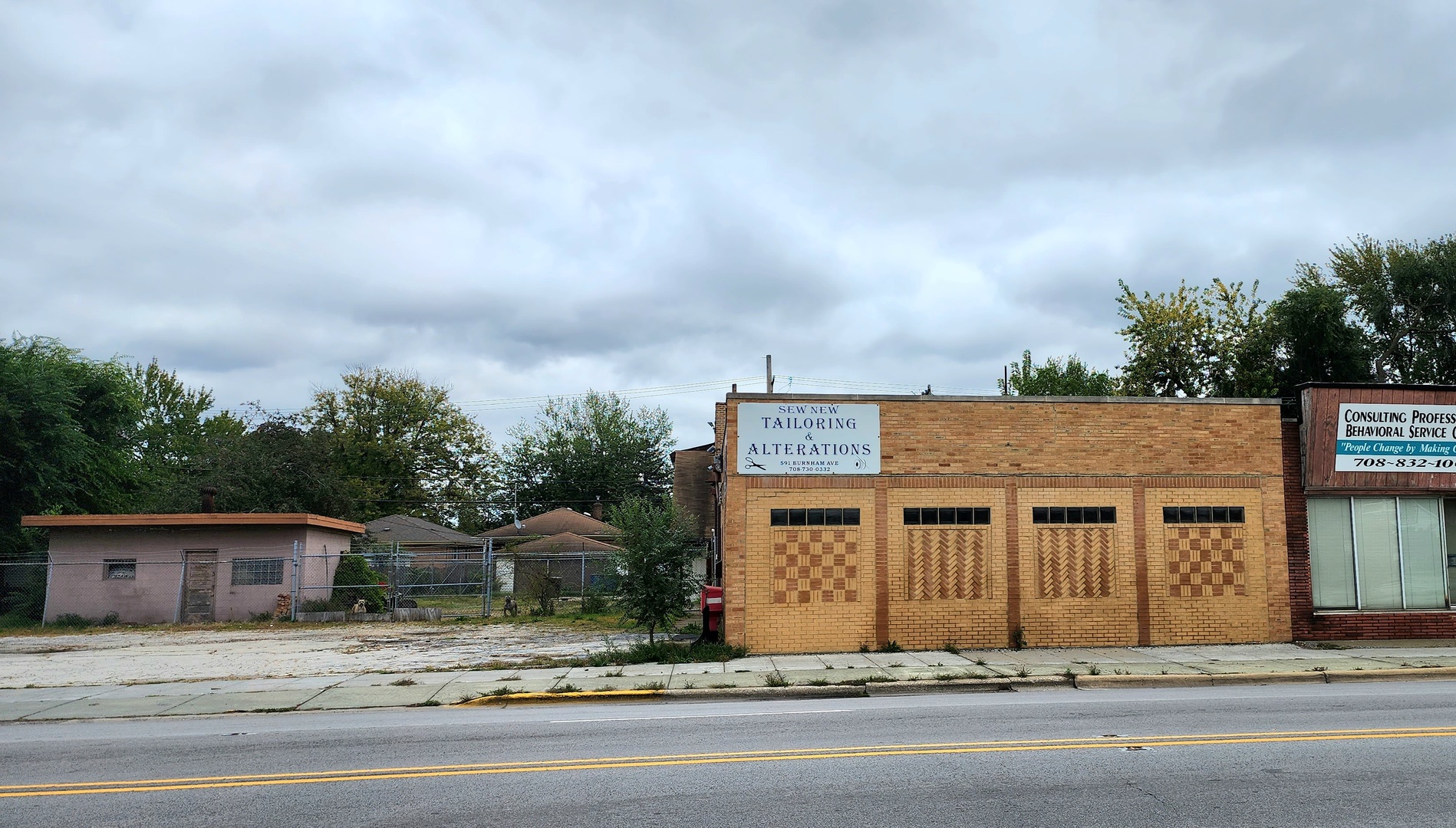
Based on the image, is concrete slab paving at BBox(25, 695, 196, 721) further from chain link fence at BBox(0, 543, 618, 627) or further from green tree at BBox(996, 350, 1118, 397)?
green tree at BBox(996, 350, 1118, 397)

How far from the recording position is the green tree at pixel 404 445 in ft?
210

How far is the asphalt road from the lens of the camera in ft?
23.7

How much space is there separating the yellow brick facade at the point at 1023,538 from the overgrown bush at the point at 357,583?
15.2 m

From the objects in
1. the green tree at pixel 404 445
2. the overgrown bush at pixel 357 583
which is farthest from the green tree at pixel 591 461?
the overgrown bush at pixel 357 583

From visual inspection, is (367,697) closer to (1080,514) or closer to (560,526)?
(1080,514)

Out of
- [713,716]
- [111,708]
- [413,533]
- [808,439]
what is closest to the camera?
[713,716]

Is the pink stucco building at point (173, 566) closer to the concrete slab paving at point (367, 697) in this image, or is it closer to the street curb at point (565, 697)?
the concrete slab paving at point (367, 697)

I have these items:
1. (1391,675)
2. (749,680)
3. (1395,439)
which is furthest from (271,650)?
(1395,439)

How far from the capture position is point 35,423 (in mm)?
33344

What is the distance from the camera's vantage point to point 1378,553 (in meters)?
19.9

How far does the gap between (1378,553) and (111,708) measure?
22.2m

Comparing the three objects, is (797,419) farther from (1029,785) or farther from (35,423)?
(35,423)

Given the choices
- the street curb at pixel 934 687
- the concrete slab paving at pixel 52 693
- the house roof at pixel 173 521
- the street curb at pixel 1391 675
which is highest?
the house roof at pixel 173 521

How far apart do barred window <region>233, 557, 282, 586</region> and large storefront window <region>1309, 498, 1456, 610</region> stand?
1017 inches
